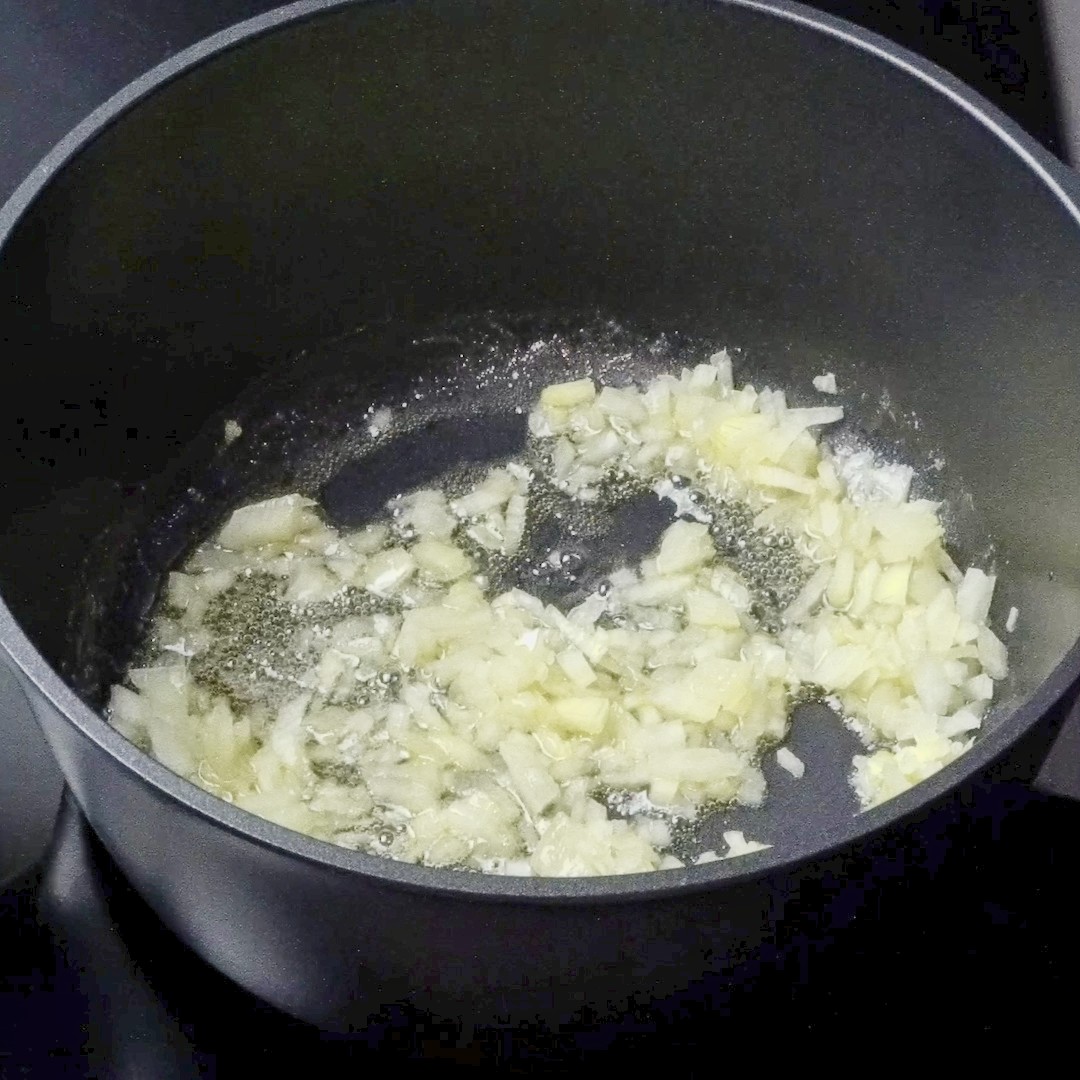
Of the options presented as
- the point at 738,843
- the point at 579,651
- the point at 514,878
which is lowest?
the point at 738,843

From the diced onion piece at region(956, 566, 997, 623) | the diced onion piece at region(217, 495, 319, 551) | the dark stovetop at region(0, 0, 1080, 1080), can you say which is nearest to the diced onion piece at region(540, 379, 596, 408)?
the diced onion piece at region(217, 495, 319, 551)

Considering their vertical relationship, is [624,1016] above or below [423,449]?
below

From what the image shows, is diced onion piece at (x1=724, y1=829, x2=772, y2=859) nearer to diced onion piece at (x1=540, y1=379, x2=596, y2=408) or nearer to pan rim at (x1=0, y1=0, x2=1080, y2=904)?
pan rim at (x1=0, y1=0, x2=1080, y2=904)

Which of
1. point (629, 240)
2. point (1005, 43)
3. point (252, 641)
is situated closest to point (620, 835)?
point (252, 641)

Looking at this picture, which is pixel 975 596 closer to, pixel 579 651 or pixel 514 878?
pixel 579 651

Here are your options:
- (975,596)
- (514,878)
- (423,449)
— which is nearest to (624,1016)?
(514,878)

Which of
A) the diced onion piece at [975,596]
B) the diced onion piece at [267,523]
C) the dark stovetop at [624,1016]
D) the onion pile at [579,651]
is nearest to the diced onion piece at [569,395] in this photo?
the onion pile at [579,651]

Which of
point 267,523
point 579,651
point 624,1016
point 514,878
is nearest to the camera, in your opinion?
point 514,878
